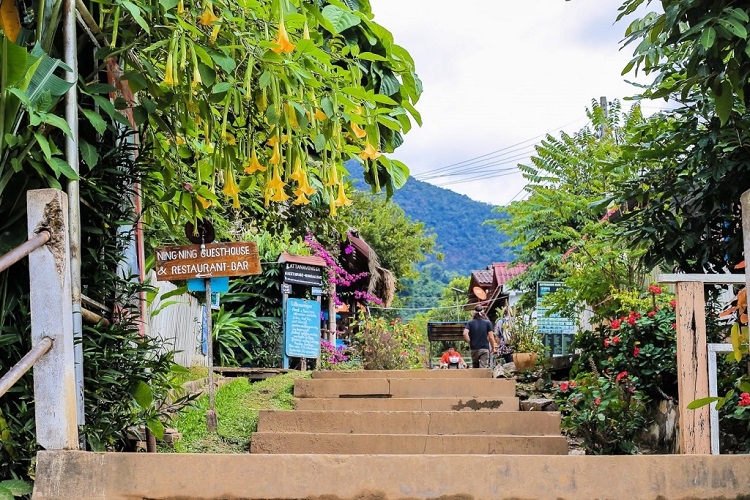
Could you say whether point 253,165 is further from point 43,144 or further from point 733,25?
point 733,25

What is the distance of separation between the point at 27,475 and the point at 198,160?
2.38m

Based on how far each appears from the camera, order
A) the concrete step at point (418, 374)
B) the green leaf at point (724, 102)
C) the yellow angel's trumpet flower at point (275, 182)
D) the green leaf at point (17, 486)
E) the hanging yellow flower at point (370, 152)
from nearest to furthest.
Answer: the green leaf at point (17, 486) < the green leaf at point (724, 102) < the hanging yellow flower at point (370, 152) < the yellow angel's trumpet flower at point (275, 182) < the concrete step at point (418, 374)

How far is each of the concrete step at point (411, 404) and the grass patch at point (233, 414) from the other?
1.02 ft

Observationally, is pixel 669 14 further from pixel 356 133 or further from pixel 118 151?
pixel 118 151

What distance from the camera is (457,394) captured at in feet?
30.6

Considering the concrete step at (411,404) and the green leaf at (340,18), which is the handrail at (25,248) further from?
the concrete step at (411,404)

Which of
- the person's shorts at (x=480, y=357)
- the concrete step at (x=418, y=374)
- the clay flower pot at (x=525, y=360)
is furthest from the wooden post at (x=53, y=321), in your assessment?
the person's shorts at (x=480, y=357)

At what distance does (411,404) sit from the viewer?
8.98m

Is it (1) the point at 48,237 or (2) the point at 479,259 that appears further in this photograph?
(2) the point at 479,259

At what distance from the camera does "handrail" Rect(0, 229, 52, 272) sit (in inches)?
98.3

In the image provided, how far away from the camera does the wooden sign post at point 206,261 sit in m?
7.21

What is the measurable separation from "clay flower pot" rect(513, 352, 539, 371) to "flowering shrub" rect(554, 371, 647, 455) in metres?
3.46

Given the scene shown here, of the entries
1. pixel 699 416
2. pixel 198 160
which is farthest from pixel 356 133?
pixel 699 416

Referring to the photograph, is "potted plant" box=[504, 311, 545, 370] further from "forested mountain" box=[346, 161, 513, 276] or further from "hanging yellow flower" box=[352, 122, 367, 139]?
"forested mountain" box=[346, 161, 513, 276]
